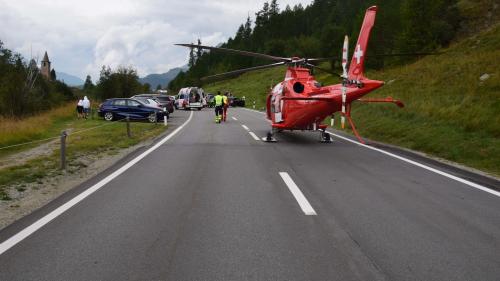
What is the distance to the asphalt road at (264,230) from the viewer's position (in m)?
3.87

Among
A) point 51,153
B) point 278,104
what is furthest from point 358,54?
point 51,153

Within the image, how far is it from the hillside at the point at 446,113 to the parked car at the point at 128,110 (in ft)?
40.9

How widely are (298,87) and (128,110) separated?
15.9 m

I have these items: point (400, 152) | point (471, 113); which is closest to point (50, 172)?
point (400, 152)

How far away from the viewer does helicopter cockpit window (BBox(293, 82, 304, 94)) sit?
13.8m

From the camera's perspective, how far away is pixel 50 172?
9.08m

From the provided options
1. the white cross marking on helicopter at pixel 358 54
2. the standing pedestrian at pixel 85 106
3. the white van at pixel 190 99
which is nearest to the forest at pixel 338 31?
the white cross marking on helicopter at pixel 358 54

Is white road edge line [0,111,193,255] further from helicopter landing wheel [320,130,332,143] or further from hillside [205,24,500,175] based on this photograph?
hillside [205,24,500,175]

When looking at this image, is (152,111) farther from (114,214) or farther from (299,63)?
(114,214)

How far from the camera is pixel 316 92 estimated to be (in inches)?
521

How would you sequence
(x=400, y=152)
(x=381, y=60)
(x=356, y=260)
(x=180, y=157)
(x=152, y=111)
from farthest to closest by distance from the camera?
(x=381, y=60), (x=152, y=111), (x=400, y=152), (x=180, y=157), (x=356, y=260)

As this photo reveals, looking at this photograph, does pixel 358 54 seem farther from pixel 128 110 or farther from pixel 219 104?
pixel 128 110

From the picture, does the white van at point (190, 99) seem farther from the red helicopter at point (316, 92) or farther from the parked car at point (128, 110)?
the red helicopter at point (316, 92)

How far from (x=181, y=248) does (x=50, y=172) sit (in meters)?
5.96
